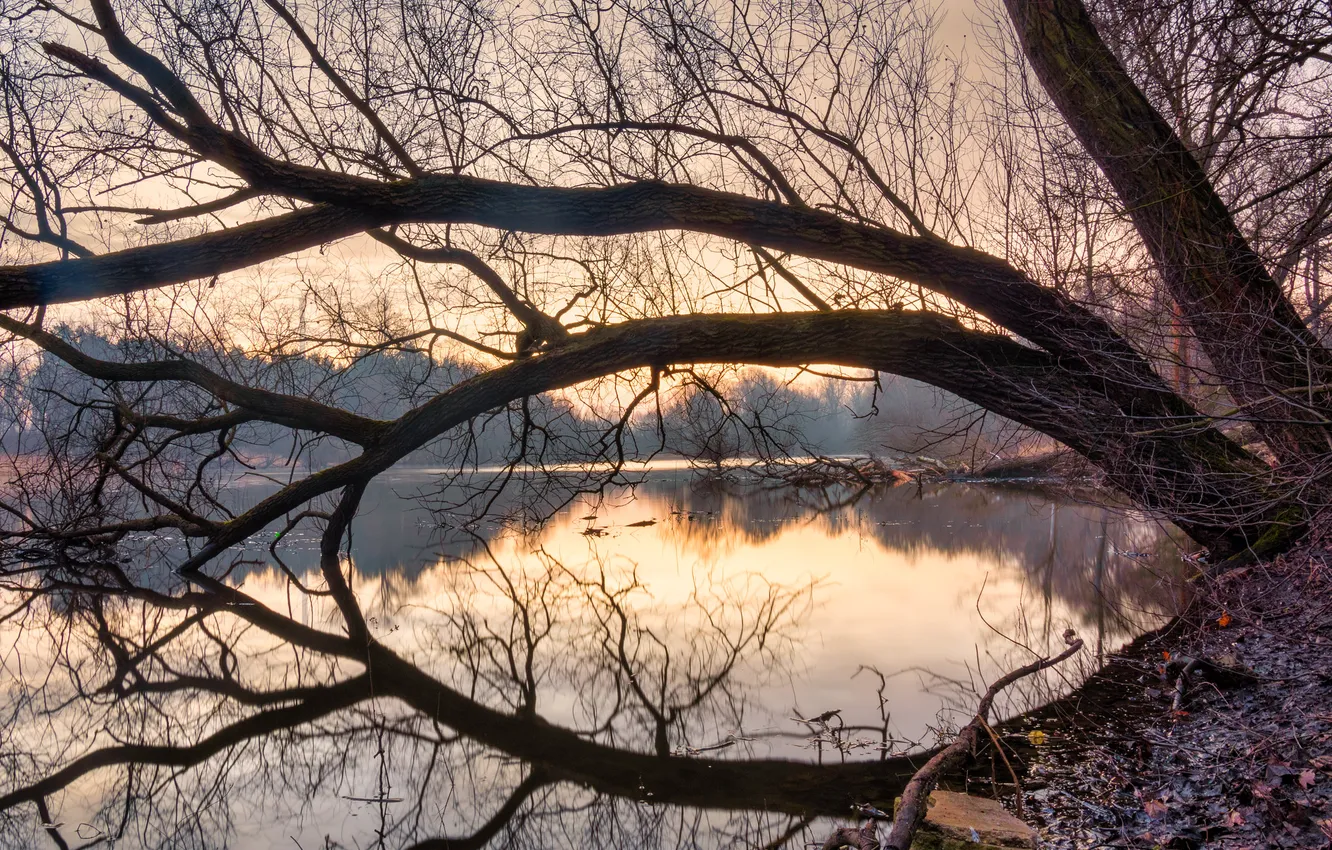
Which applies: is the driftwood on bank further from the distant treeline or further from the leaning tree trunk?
the distant treeline

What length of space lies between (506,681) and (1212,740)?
4.00 m

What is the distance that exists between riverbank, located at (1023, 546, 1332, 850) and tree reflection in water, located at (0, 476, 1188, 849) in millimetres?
627

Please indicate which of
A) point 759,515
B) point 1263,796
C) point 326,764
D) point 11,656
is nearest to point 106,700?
point 11,656

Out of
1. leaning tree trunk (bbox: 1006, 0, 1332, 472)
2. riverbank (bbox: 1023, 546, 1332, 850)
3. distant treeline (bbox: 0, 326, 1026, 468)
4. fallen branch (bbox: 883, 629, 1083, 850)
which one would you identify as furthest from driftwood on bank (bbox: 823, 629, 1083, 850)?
distant treeline (bbox: 0, 326, 1026, 468)

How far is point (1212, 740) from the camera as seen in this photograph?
11.5ft

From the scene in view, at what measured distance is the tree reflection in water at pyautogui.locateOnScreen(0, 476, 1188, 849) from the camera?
375 cm

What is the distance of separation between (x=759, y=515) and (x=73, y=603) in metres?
10.4

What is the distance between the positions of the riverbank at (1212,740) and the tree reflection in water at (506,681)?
2.06 feet

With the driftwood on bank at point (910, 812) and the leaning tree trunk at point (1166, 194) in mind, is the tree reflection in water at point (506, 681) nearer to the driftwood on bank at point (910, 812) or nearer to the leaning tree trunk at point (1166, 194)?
the driftwood on bank at point (910, 812)

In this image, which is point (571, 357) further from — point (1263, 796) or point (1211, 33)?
point (1263, 796)

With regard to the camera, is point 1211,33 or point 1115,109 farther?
point 1115,109

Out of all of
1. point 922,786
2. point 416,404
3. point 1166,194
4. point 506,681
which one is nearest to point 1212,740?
point 922,786

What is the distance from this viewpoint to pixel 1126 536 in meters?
12.1

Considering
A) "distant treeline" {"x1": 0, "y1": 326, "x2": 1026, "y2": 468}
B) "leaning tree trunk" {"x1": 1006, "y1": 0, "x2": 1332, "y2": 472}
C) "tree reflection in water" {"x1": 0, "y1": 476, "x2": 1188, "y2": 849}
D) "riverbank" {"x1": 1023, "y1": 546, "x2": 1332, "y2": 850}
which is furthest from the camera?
"distant treeline" {"x1": 0, "y1": 326, "x2": 1026, "y2": 468}
